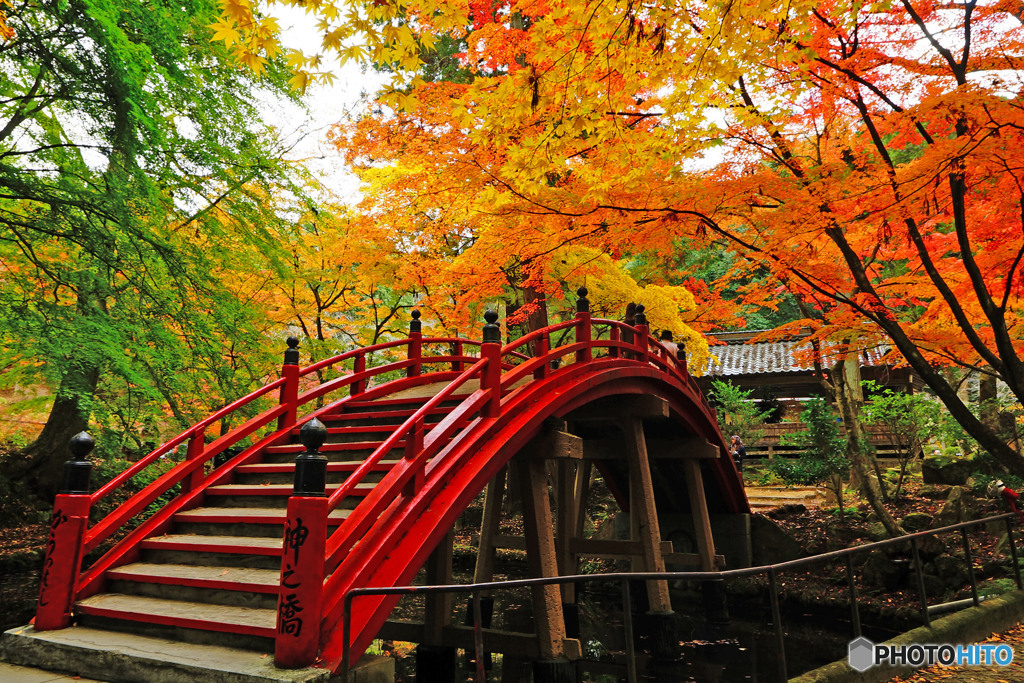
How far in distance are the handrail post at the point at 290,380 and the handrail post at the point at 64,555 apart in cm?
223

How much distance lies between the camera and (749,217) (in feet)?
22.9

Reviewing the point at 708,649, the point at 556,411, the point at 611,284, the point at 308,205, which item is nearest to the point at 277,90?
the point at 308,205

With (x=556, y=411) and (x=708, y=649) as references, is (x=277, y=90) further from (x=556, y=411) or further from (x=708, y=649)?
(x=708, y=649)

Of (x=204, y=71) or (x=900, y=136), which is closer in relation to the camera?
(x=900, y=136)

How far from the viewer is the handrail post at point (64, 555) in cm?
493

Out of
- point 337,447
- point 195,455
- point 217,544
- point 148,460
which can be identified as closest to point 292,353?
point 337,447

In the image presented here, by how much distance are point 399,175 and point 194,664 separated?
898 cm

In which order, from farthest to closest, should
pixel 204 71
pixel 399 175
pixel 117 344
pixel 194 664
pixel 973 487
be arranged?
pixel 973 487
pixel 399 175
pixel 204 71
pixel 117 344
pixel 194 664

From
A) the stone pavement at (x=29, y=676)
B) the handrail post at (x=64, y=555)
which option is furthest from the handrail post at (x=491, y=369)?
the stone pavement at (x=29, y=676)

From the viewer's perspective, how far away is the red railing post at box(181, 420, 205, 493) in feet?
20.1

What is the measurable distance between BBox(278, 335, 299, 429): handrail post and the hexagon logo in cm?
570

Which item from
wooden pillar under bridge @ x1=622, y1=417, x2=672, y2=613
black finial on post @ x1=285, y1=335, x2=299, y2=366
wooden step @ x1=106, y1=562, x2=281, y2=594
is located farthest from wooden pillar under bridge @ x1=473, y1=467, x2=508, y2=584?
wooden step @ x1=106, y1=562, x2=281, y2=594

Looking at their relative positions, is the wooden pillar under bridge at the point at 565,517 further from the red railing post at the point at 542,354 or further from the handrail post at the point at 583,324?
the red railing post at the point at 542,354

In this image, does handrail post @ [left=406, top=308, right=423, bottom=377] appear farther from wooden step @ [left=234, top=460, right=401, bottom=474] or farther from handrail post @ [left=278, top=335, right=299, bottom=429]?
wooden step @ [left=234, top=460, right=401, bottom=474]
